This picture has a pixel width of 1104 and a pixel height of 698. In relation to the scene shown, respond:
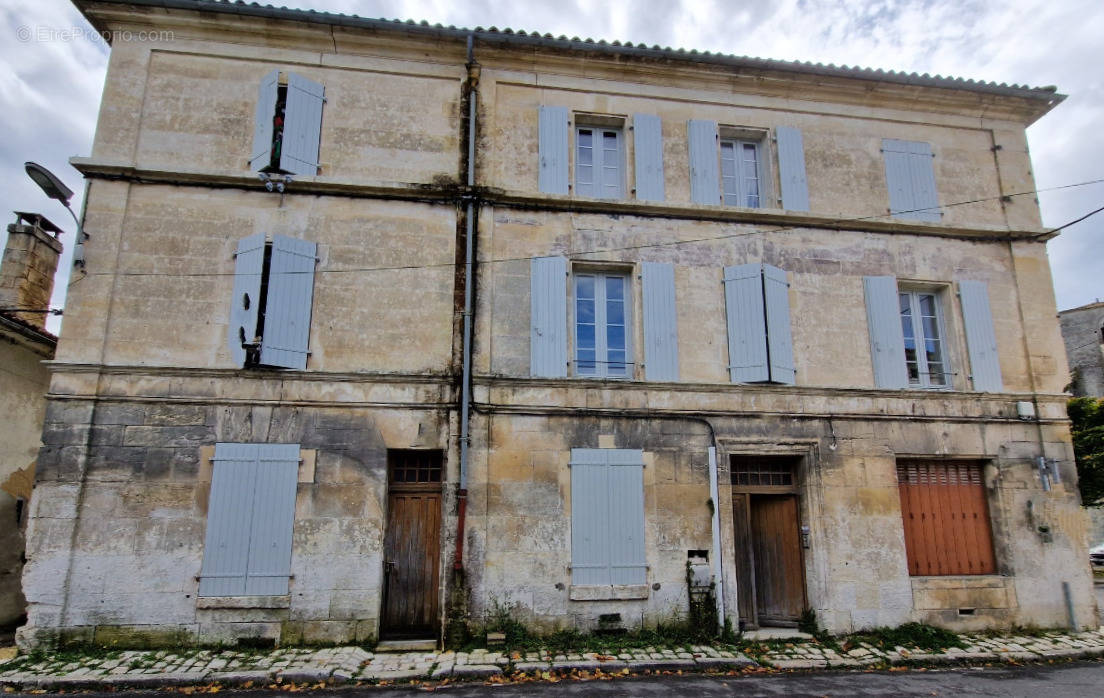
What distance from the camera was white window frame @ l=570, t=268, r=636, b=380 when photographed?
7.78m

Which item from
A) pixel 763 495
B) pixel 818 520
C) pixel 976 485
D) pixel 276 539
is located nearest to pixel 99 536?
pixel 276 539

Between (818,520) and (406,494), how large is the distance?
5.28m

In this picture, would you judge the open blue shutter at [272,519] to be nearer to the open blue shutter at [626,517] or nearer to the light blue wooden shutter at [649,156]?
the open blue shutter at [626,517]

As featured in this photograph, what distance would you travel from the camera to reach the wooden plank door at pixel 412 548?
7.09 m

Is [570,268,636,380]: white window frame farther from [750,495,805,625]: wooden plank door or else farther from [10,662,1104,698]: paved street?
[10,662,1104,698]: paved street

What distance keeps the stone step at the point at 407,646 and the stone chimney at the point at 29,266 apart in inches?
253

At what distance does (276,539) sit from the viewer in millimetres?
6789

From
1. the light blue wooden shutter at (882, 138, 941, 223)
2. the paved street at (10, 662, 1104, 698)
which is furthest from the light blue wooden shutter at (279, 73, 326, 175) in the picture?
the light blue wooden shutter at (882, 138, 941, 223)

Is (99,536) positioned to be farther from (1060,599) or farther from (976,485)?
(1060,599)

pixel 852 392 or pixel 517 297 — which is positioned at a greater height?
pixel 517 297

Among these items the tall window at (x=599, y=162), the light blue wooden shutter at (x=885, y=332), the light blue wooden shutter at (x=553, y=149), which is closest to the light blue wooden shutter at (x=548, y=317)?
the light blue wooden shutter at (x=553, y=149)

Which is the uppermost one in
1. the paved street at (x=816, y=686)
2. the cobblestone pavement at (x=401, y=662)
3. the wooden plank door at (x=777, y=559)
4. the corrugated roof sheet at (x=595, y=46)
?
the corrugated roof sheet at (x=595, y=46)

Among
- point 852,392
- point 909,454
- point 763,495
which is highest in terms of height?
point 852,392

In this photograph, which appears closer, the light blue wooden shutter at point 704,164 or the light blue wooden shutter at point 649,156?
the light blue wooden shutter at point 649,156
